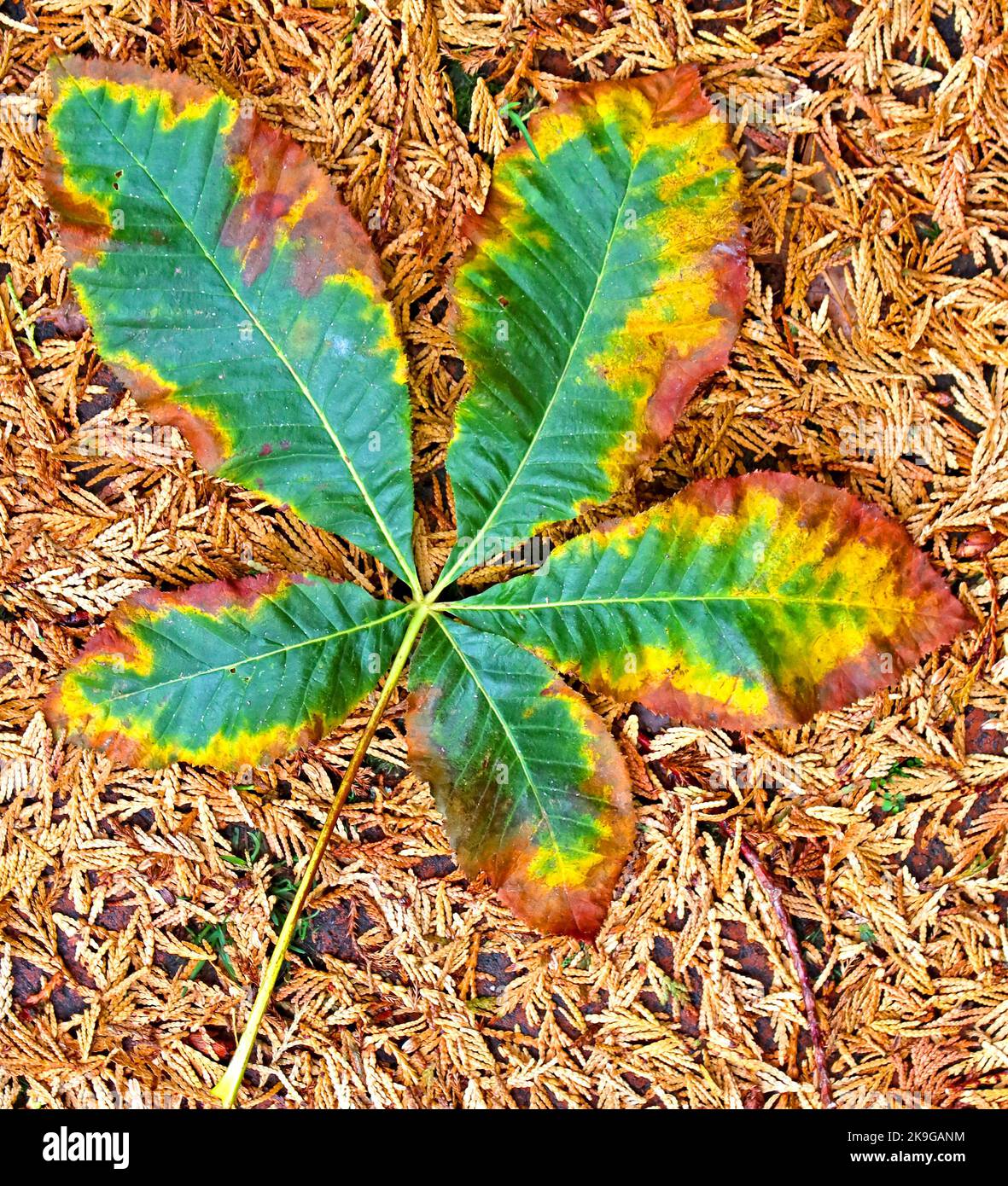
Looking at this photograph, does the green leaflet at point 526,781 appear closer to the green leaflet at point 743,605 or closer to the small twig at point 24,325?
the green leaflet at point 743,605

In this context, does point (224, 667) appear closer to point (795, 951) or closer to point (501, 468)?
point (501, 468)

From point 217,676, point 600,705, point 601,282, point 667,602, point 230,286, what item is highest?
point 230,286

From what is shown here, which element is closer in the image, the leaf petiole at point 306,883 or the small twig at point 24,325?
the leaf petiole at point 306,883

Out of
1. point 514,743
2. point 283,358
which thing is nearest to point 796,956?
point 514,743

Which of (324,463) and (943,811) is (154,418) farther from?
(943,811)

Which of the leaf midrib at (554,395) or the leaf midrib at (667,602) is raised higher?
the leaf midrib at (554,395)

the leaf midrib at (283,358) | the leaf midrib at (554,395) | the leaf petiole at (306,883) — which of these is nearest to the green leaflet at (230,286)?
the leaf midrib at (283,358)
